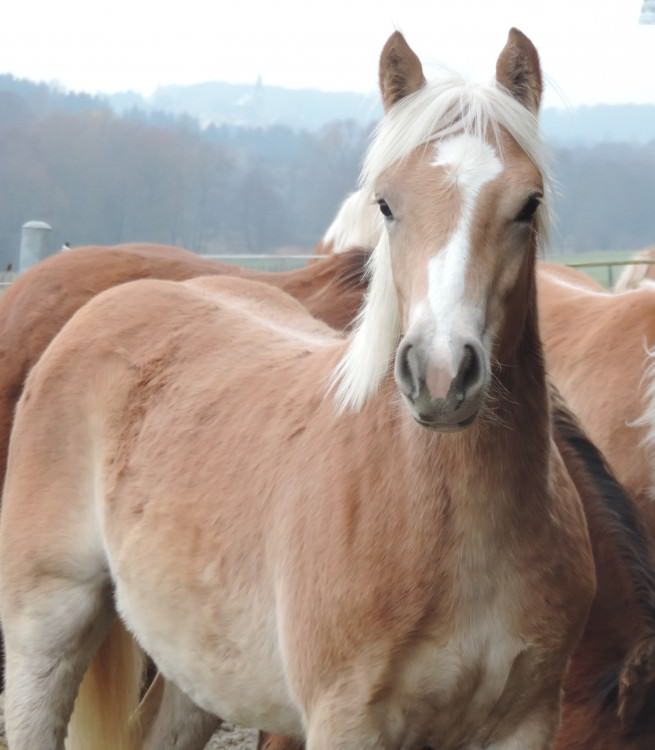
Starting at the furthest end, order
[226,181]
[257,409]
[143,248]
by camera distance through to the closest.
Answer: [226,181]
[143,248]
[257,409]

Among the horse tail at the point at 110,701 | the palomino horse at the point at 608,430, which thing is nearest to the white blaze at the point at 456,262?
the palomino horse at the point at 608,430

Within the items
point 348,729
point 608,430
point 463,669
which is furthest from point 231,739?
point 463,669

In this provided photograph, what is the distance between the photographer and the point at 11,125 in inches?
473

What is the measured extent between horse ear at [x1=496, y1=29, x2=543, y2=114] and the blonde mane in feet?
0.13

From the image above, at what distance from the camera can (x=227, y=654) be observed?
Result: 2.57 meters

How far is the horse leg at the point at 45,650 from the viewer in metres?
3.05

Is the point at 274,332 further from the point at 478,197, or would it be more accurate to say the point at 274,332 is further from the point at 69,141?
the point at 69,141

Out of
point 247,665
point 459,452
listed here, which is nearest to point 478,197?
point 459,452

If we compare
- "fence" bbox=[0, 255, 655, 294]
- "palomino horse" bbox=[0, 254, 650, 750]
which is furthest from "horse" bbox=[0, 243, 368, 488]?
"fence" bbox=[0, 255, 655, 294]

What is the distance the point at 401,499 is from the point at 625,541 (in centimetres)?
92

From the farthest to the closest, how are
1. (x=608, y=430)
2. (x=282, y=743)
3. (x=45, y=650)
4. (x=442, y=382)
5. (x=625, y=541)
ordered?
(x=608, y=430)
(x=282, y=743)
(x=45, y=650)
(x=625, y=541)
(x=442, y=382)

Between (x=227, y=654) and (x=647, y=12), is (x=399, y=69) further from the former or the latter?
(x=647, y=12)

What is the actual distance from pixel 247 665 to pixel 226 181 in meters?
11.1

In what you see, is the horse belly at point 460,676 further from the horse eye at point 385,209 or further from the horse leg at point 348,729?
the horse eye at point 385,209
